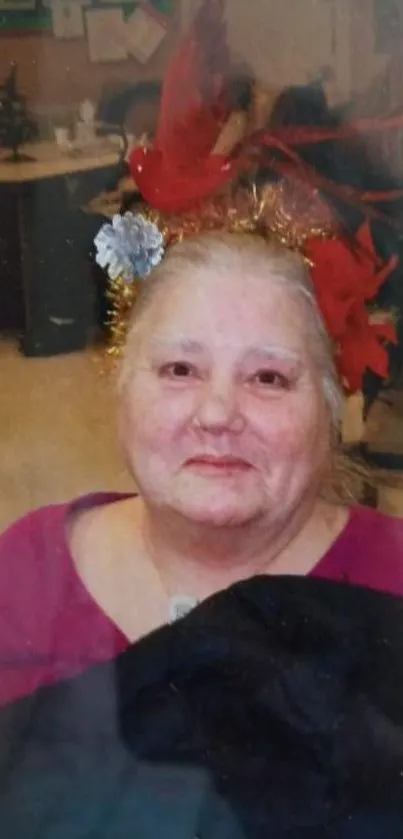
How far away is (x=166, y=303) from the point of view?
0.73 meters

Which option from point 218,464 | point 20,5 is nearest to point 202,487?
point 218,464

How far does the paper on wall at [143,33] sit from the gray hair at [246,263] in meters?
0.14

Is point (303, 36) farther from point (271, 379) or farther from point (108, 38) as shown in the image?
point (271, 379)

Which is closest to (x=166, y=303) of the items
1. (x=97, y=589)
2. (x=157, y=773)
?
(x=97, y=589)

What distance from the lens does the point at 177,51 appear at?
2.47 ft

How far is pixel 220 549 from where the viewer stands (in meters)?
0.74

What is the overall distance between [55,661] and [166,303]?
0.25m

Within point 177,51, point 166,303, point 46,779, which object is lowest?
point 46,779

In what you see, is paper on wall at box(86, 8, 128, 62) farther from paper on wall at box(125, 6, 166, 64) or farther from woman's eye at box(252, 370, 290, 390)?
woman's eye at box(252, 370, 290, 390)

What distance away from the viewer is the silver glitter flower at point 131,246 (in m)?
0.73

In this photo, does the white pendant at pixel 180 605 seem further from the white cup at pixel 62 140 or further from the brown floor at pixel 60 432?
the white cup at pixel 62 140

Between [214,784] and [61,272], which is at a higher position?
[61,272]

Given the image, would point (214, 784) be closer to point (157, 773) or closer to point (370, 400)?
point (157, 773)

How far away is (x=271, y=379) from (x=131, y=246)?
0.13m
